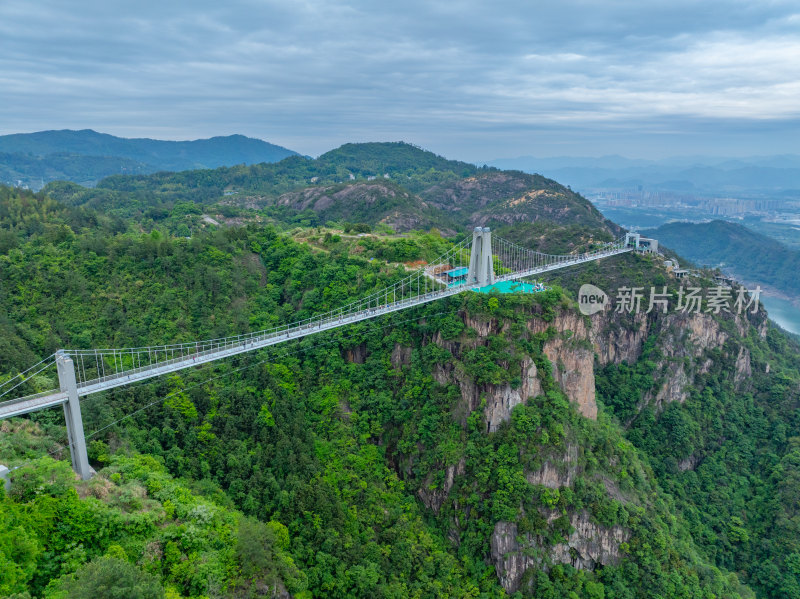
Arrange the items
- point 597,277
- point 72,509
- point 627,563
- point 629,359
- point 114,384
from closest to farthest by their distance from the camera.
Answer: point 72,509, point 114,384, point 627,563, point 629,359, point 597,277

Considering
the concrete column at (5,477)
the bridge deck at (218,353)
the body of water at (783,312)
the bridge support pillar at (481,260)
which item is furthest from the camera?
the body of water at (783,312)

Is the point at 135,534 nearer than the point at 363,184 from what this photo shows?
Yes

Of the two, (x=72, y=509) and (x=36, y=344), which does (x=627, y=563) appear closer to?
(x=72, y=509)

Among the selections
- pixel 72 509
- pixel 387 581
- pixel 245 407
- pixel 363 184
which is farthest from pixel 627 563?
pixel 363 184

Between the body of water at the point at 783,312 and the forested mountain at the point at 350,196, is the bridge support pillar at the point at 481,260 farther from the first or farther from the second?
the body of water at the point at 783,312

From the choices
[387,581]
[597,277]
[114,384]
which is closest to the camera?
[114,384]

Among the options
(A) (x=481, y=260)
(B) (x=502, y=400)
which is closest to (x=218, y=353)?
(B) (x=502, y=400)

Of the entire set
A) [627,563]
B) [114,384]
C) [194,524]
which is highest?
[114,384]

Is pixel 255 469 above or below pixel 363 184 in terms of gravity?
below

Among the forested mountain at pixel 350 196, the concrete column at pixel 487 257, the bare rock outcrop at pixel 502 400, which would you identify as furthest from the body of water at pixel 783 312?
the bare rock outcrop at pixel 502 400
